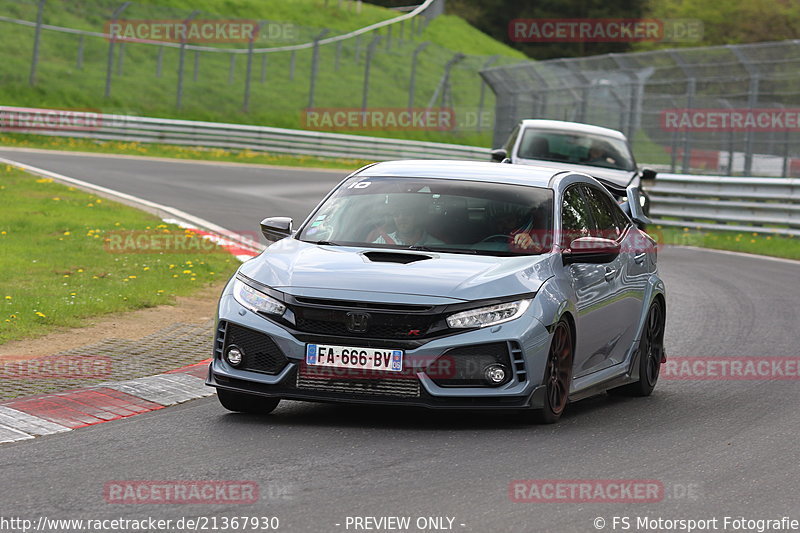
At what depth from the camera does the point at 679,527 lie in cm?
568

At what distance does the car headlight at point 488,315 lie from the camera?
752 centimetres

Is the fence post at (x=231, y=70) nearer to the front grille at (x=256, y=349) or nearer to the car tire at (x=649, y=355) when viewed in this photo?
the car tire at (x=649, y=355)

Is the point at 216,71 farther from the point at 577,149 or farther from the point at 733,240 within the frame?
the point at 577,149

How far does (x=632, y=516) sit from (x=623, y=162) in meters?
15.1

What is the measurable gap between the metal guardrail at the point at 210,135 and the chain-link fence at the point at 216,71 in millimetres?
2837

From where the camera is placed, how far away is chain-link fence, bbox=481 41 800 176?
25.7 m

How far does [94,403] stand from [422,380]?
211 cm

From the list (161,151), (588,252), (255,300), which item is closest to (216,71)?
(161,151)

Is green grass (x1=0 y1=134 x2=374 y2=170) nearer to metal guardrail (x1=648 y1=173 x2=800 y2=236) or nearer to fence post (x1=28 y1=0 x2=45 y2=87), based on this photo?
fence post (x1=28 y1=0 x2=45 y2=87)

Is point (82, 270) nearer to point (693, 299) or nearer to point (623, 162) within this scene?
point (693, 299)

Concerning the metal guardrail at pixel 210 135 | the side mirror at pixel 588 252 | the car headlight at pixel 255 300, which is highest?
the side mirror at pixel 588 252

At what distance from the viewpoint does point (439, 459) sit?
6.90m

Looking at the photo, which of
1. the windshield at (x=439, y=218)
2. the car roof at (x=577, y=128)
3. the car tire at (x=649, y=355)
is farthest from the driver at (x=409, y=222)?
the car roof at (x=577, y=128)

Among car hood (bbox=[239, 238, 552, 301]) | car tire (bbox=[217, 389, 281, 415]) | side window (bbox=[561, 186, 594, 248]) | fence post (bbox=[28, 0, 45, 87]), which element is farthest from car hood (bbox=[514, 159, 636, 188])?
fence post (bbox=[28, 0, 45, 87])
